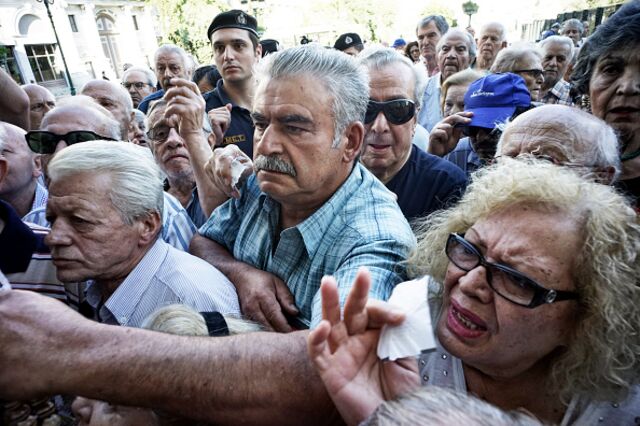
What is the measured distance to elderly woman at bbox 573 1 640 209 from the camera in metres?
2.11

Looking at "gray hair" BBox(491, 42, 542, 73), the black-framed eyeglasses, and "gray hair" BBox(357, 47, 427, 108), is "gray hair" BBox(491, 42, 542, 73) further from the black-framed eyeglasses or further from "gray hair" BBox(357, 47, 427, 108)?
the black-framed eyeglasses

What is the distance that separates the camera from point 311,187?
183 centimetres

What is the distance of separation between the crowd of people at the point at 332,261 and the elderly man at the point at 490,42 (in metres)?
4.09

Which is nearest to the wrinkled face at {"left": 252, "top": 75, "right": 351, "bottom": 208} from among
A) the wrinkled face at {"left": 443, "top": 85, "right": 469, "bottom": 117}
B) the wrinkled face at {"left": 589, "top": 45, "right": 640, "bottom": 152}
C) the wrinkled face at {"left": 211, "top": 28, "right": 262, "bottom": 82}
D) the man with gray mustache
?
the man with gray mustache

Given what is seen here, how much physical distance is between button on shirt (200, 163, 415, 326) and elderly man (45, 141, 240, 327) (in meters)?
0.29

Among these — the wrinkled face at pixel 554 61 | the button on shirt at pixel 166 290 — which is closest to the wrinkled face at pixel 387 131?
the button on shirt at pixel 166 290

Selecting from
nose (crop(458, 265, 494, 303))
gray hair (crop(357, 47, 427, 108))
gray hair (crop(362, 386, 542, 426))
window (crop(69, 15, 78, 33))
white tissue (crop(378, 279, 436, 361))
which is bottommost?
nose (crop(458, 265, 494, 303))

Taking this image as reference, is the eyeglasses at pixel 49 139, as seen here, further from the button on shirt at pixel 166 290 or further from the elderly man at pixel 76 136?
the button on shirt at pixel 166 290

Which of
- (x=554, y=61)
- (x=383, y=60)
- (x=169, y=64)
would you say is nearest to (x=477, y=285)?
(x=383, y=60)

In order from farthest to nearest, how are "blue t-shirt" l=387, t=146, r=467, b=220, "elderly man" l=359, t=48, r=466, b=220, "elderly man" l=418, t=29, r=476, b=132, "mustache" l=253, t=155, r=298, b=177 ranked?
"elderly man" l=418, t=29, r=476, b=132 → "elderly man" l=359, t=48, r=466, b=220 → "blue t-shirt" l=387, t=146, r=467, b=220 → "mustache" l=253, t=155, r=298, b=177

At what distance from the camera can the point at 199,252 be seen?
2.28 metres

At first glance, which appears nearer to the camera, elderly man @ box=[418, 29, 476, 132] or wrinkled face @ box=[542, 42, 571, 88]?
elderly man @ box=[418, 29, 476, 132]

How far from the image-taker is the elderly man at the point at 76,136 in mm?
2622

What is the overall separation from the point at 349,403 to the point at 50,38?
3883cm
